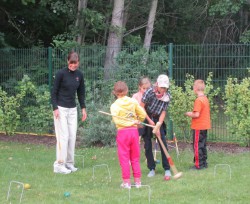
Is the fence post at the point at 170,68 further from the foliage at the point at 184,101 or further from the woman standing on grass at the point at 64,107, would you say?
the woman standing on grass at the point at 64,107

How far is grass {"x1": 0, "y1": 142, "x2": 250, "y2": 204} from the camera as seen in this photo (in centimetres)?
674

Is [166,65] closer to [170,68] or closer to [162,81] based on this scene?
[170,68]

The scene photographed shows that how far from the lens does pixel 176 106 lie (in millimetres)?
11195

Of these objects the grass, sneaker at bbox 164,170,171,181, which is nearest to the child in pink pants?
the grass

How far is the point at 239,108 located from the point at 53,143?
4343 mm

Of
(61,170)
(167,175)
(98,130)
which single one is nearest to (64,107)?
(61,170)

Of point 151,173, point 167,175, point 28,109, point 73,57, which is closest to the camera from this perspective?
point 167,175

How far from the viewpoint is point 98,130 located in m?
11.4

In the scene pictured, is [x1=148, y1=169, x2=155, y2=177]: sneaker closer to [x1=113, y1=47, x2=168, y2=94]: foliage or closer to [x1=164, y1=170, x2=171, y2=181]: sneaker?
[x1=164, y1=170, x2=171, y2=181]: sneaker

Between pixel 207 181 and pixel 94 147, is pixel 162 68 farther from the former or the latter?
pixel 207 181

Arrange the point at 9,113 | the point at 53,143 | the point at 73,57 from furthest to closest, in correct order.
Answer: the point at 9,113, the point at 53,143, the point at 73,57

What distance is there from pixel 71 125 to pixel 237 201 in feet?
10.6

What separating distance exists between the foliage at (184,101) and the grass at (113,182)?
113 centimetres

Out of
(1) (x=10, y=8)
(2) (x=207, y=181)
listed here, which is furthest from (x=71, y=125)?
(1) (x=10, y=8)
